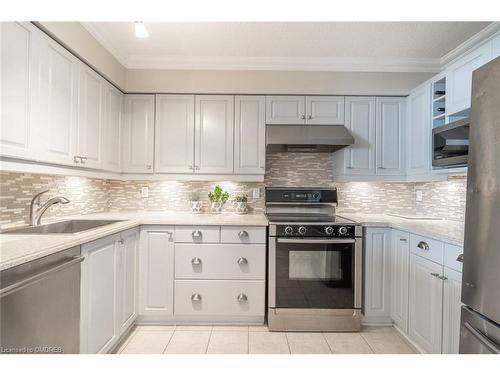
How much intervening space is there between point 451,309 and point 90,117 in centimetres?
281

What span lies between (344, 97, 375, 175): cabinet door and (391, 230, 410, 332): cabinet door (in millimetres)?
753

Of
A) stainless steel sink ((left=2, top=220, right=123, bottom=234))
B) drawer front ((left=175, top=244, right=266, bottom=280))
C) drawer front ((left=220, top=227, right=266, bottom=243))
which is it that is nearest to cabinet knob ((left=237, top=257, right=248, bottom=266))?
drawer front ((left=175, top=244, right=266, bottom=280))

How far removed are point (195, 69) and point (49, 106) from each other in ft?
4.52

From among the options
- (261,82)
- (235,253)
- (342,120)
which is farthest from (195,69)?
(235,253)

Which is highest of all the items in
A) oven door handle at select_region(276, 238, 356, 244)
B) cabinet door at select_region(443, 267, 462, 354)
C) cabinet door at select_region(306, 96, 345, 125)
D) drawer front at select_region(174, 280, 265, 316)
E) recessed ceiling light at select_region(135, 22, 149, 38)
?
recessed ceiling light at select_region(135, 22, 149, 38)

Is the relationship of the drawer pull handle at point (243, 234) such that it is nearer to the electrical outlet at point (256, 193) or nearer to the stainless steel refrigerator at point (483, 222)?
the electrical outlet at point (256, 193)

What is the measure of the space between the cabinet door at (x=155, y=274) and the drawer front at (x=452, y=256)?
6.53ft

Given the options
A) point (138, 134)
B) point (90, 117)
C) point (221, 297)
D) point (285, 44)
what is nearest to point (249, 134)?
point (285, 44)

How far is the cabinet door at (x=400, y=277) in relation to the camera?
205cm

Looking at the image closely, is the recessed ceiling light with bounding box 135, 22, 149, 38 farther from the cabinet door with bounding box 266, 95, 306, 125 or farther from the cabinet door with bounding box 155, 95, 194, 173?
the cabinet door with bounding box 266, 95, 306, 125

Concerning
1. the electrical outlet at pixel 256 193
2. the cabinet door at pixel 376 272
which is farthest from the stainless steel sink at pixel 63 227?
the cabinet door at pixel 376 272

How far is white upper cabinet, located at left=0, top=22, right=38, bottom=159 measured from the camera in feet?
4.16

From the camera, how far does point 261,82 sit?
2.59 metres

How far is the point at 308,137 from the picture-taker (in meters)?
2.46
